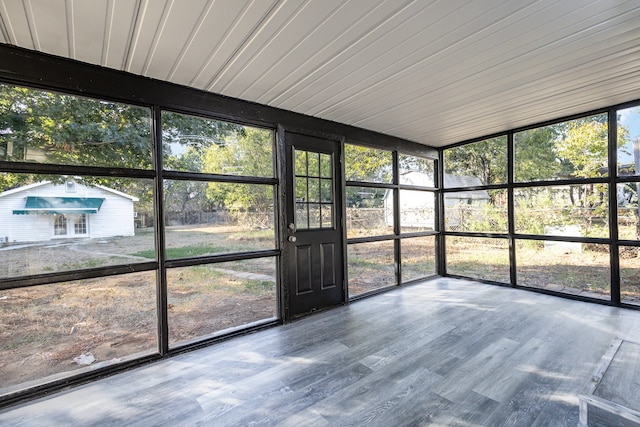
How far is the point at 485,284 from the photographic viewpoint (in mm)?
4863

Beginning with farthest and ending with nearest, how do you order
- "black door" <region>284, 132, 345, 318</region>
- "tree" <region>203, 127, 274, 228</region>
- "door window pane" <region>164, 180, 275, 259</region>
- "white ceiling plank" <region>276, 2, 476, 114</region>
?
"black door" <region>284, 132, 345, 318</region> → "tree" <region>203, 127, 274, 228</region> → "door window pane" <region>164, 180, 275, 259</region> → "white ceiling plank" <region>276, 2, 476, 114</region>

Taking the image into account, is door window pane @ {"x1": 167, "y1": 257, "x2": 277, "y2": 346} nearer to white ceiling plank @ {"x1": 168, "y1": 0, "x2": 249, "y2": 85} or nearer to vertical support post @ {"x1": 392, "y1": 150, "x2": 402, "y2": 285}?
white ceiling plank @ {"x1": 168, "y1": 0, "x2": 249, "y2": 85}

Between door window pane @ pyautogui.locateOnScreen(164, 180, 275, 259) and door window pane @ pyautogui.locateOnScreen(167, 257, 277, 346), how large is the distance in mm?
181

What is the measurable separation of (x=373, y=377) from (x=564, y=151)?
4049 millimetres

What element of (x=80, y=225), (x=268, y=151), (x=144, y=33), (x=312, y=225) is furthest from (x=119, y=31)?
(x=312, y=225)

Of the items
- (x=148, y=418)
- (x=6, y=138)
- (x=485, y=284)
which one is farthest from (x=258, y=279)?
(x=485, y=284)

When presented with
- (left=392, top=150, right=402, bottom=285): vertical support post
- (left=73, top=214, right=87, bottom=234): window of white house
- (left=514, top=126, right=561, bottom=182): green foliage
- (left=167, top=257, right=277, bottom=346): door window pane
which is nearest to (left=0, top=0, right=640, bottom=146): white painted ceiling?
(left=514, top=126, right=561, bottom=182): green foliage

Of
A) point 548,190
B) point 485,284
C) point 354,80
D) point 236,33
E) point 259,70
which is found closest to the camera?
point 236,33

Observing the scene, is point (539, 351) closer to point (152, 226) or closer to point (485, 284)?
point (485, 284)

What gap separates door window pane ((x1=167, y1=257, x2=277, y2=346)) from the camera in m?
2.81

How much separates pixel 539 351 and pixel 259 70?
347 centimetres

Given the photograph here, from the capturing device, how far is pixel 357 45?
84.4 inches

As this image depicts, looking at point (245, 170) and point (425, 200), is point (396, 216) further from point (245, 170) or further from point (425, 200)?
point (245, 170)

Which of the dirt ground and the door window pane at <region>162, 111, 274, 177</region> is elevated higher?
the door window pane at <region>162, 111, 274, 177</region>
